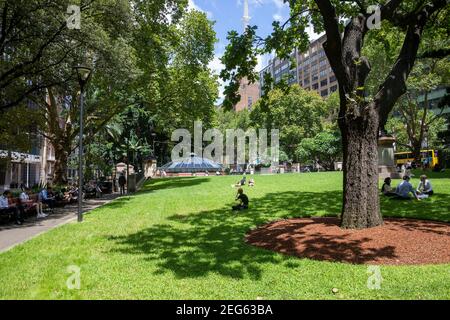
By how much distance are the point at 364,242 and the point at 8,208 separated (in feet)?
41.2

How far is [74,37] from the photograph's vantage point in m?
15.2

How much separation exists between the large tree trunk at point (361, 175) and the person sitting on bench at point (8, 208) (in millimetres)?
11707

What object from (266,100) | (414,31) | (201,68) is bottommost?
(266,100)

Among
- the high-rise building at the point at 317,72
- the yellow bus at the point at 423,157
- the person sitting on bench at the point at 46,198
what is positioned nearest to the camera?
the person sitting on bench at the point at 46,198

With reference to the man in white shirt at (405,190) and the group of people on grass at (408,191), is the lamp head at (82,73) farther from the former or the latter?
the man in white shirt at (405,190)

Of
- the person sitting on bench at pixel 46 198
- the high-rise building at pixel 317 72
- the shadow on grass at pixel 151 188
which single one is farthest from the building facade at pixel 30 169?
the high-rise building at pixel 317 72

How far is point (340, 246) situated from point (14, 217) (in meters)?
12.8

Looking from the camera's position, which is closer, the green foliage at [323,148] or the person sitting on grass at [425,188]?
the person sitting on grass at [425,188]

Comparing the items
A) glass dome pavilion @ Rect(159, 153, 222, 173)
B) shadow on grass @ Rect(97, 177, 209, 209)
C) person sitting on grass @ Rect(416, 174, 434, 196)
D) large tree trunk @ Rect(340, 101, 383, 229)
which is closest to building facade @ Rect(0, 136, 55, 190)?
shadow on grass @ Rect(97, 177, 209, 209)

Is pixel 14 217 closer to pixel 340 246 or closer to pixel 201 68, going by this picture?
pixel 340 246

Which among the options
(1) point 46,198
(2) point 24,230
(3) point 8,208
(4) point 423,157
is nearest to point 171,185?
(1) point 46,198

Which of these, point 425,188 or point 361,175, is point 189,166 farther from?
point 361,175

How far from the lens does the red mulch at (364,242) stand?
22.3ft
